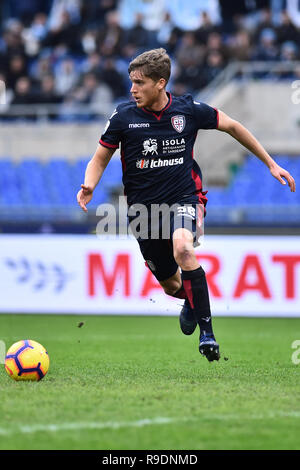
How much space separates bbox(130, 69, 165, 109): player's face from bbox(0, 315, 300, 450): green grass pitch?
213 centimetres

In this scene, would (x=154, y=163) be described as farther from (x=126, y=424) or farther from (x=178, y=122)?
(x=126, y=424)

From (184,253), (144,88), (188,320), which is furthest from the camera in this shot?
(188,320)

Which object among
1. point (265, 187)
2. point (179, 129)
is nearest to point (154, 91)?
point (179, 129)

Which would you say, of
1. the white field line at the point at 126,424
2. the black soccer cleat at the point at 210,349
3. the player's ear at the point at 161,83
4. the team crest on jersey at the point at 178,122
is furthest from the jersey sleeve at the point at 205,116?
the white field line at the point at 126,424

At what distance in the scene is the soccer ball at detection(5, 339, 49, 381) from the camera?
5879 millimetres

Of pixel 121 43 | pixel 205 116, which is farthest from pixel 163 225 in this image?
pixel 121 43

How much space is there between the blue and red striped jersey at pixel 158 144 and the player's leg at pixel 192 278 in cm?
45

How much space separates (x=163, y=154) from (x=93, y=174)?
0.58 m

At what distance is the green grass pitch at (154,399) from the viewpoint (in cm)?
421

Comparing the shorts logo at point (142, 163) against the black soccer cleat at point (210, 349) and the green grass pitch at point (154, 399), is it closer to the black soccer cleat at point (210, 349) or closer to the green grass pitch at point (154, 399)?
the black soccer cleat at point (210, 349)

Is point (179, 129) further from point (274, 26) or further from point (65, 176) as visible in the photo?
point (274, 26)

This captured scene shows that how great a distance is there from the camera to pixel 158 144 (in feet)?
21.3

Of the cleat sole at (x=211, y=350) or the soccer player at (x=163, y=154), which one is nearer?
the cleat sole at (x=211, y=350)
